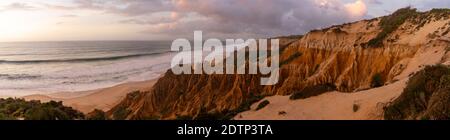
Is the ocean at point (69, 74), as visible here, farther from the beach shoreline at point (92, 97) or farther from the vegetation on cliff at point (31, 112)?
the vegetation on cliff at point (31, 112)

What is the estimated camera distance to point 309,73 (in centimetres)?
2809

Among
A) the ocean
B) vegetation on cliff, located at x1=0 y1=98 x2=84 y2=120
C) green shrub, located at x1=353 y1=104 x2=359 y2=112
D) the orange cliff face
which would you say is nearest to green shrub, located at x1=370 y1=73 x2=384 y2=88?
the orange cliff face

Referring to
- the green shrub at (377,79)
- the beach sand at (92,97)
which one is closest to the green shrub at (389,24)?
the green shrub at (377,79)

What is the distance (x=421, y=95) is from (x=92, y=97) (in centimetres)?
2484

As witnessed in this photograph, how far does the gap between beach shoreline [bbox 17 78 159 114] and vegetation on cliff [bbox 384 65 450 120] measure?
20.3m

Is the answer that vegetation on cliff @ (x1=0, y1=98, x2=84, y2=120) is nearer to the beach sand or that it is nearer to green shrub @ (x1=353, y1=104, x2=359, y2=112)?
green shrub @ (x1=353, y1=104, x2=359, y2=112)

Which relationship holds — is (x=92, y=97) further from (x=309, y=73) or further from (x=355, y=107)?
(x=355, y=107)

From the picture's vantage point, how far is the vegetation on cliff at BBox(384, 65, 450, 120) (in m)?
9.43

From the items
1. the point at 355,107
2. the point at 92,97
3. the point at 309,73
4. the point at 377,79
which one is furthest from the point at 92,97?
the point at 355,107

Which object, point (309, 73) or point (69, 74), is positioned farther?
point (69, 74)

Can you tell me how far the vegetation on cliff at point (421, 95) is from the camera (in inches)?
371
